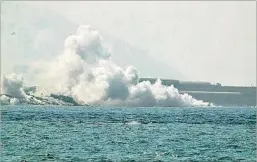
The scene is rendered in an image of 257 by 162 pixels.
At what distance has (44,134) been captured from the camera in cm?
11269

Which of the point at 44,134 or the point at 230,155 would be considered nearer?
the point at 230,155

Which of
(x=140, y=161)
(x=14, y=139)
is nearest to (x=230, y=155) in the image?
(x=140, y=161)

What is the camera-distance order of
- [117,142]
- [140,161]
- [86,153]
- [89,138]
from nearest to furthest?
[140,161] < [86,153] < [117,142] < [89,138]

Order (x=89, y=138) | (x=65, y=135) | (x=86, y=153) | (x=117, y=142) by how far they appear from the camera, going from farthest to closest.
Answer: (x=65, y=135) → (x=89, y=138) → (x=117, y=142) → (x=86, y=153)

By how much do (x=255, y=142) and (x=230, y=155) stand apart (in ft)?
85.2

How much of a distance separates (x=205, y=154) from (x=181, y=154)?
3.52m

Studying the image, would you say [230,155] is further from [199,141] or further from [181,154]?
[199,141]

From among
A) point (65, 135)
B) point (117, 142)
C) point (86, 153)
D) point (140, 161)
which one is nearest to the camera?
point (140, 161)

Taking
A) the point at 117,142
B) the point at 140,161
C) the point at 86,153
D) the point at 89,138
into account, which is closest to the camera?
the point at 140,161

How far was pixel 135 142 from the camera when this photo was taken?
317 ft

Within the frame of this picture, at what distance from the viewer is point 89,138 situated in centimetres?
10331

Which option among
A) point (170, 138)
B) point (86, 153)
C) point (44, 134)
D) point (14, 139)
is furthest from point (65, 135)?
point (86, 153)

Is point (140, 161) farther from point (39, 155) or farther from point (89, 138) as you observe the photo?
point (89, 138)

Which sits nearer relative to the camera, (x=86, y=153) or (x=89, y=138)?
(x=86, y=153)
